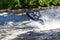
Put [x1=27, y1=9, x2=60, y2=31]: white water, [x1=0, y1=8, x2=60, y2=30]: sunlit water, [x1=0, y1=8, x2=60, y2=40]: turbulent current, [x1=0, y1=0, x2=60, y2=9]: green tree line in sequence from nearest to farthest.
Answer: [x1=0, y1=8, x2=60, y2=40]: turbulent current < [x1=27, y1=9, x2=60, y2=31]: white water < [x1=0, y1=8, x2=60, y2=30]: sunlit water < [x1=0, y1=0, x2=60, y2=9]: green tree line

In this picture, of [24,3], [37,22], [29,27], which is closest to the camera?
[29,27]

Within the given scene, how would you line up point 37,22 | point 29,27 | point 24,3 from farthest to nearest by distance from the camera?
point 24,3 → point 37,22 → point 29,27

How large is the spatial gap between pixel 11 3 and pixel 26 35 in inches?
317

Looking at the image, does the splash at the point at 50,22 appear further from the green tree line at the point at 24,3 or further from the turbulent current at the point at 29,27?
the green tree line at the point at 24,3

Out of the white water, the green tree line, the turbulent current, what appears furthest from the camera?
the green tree line

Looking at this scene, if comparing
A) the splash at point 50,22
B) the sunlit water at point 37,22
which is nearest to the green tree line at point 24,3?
the sunlit water at point 37,22

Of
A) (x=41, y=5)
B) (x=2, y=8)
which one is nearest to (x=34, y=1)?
(x=41, y=5)

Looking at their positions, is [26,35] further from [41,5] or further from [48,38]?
[41,5]

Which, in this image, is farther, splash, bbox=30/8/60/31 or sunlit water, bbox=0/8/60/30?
sunlit water, bbox=0/8/60/30

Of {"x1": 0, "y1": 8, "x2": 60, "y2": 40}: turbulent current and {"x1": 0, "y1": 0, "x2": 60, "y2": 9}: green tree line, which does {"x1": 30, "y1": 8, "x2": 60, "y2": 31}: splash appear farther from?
{"x1": 0, "y1": 0, "x2": 60, "y2": 9}: green tree line

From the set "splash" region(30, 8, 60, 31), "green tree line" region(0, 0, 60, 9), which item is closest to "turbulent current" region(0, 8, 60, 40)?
"splash" region(30, 8, 60, 31)

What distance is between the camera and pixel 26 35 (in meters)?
11.3

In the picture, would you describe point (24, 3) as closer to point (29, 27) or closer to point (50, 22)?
point (50, 22)

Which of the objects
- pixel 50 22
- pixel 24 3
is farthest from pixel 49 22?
pixel 24 3
